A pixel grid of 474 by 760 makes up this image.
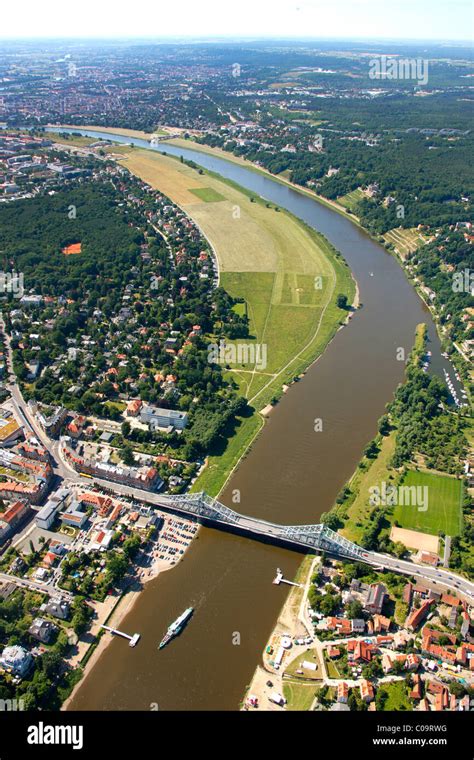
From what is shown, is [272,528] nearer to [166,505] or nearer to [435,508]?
[166,505]

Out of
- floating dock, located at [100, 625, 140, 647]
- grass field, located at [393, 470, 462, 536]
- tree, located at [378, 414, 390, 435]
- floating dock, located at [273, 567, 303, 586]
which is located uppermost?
tree, located at [378, 414, 390, 435]

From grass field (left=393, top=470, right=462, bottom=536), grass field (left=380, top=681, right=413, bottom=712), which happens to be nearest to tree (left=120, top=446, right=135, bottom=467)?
grass field (left=393, top=470, right=462, bottom=536)

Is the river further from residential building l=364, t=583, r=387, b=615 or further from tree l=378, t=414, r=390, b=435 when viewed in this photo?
residential building l=364, t=583, r=387, b=615

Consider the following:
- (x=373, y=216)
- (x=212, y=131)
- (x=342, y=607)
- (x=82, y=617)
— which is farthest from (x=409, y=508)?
(x=212, y=131)

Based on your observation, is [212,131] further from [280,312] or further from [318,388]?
[318,388]

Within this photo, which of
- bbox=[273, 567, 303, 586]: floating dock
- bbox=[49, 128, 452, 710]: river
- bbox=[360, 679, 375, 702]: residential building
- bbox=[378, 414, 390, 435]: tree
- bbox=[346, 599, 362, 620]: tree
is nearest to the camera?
bbox=[360, 679, 375, 702]: residential building

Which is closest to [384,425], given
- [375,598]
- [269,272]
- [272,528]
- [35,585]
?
[272,528]
